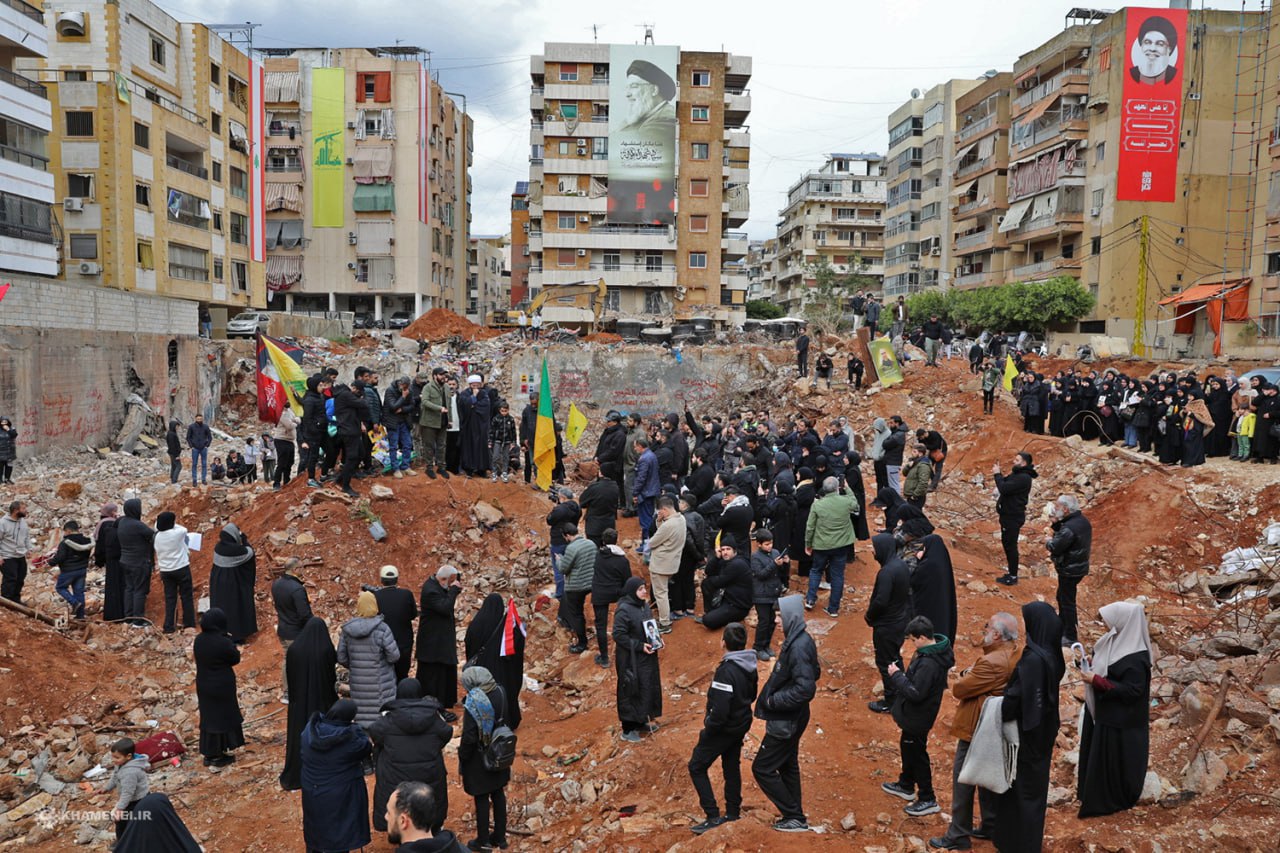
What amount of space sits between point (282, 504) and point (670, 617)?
6952mm

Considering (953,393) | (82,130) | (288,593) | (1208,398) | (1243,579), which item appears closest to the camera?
(288,593)

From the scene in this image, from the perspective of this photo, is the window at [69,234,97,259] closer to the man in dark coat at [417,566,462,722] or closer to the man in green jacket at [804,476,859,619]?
the man in dark coat at [417,566,462,722]

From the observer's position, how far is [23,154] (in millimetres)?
26750

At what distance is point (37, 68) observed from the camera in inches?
1337

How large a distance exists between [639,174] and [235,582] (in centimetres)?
4488

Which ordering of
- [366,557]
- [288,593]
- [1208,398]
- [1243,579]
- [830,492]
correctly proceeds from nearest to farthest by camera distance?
1. [288,593]
2. [830,492]
3. [1243,579]
4. [366,557]
5. [1208,398]

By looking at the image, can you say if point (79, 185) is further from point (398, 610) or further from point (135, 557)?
point (398, 610)

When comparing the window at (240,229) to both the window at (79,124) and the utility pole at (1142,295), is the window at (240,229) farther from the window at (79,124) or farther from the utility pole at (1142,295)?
the utility pole at (1142,295)

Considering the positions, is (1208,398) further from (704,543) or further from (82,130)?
(82,130)

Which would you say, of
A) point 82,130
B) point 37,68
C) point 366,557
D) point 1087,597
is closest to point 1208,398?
point 1087,597

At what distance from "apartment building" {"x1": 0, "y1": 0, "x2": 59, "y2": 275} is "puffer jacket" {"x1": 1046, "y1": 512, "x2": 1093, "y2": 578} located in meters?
29.8

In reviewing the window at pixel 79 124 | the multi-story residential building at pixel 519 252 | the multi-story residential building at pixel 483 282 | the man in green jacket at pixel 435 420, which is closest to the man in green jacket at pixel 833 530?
the man in green jacket at pixel 435 420

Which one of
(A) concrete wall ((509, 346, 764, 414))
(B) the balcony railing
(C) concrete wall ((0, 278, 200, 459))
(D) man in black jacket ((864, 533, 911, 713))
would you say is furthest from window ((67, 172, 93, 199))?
(D) man in black jacket ((864, 533, 911, 713))

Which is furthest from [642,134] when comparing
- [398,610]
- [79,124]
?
[398,610]
